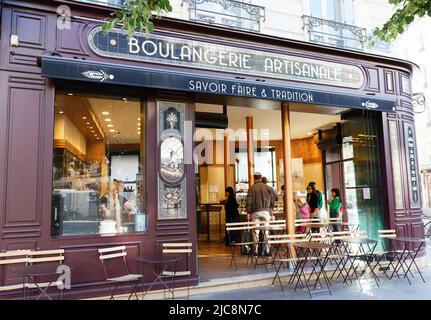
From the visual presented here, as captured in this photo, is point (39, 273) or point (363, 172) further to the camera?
point (363, 172)

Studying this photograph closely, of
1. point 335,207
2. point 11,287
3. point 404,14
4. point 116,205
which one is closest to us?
point 11,287

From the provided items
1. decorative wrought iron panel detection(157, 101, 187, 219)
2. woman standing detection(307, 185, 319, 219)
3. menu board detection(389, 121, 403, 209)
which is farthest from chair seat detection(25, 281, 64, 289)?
woman standing detection(307, 185, 319, 219)

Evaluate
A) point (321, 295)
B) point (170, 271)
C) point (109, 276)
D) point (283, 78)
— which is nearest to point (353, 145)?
point (283, 78)

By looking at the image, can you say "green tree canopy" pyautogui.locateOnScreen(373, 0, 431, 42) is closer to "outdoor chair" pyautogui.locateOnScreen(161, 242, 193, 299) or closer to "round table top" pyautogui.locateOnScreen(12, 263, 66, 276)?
"outdoor chair" pyautogui.locateOnScreen(161, 242, 193, 299)

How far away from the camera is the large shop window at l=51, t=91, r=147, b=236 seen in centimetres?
501

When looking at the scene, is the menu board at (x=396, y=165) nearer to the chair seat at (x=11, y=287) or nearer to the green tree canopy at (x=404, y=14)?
the green tree canopy at (x=404, y=14)

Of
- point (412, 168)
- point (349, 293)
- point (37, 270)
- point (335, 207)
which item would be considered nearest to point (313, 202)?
point (335, 207)

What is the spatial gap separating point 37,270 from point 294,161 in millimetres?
10428

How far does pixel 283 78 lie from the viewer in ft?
21.2

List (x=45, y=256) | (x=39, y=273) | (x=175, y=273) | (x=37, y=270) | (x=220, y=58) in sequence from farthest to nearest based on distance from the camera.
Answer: (x=220, y=58) → (x=175, y=273) → (x=45, y=256) → (x=37, y=270) → (x=39, y=273)

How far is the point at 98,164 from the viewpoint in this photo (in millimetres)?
5551

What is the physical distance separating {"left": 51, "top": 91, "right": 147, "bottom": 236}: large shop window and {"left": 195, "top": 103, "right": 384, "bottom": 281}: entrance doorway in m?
1.64

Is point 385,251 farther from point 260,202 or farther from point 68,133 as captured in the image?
point 68,133

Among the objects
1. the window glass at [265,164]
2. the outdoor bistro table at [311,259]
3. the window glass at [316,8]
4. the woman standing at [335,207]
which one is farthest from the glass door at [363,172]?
the window glass at [265,164]
